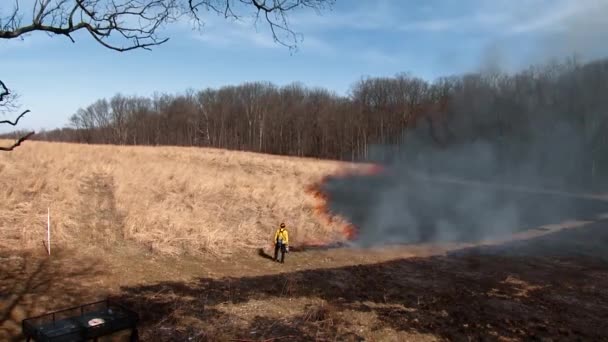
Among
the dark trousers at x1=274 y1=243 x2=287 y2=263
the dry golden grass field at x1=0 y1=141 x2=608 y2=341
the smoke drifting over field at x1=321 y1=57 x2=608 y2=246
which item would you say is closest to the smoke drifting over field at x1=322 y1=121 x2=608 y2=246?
the smoke drifting over field at x1=321 y1=57 x2=608 y2=246

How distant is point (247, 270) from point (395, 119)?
110ft

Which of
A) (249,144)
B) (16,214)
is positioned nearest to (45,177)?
(16,214)

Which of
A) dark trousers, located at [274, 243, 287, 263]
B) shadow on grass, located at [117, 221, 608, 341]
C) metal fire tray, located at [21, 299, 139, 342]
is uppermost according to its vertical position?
metal fire tray, located at [21, 299, 139, 342]

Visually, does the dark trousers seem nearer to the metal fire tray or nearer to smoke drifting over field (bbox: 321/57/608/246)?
smoke drifting over field (bbox: 321/57/608/246)

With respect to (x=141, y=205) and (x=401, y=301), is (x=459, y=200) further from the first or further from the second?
(x=141, y=205)

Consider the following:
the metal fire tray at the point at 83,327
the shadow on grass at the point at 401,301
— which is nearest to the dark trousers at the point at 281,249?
the shadow on grass at the point at 401,301

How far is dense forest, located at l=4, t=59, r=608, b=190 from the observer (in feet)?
62.4

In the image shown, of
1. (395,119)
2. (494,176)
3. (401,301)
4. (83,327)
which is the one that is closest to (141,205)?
(401,301)

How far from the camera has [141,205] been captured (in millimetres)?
15531

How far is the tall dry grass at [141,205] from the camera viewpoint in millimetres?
12836

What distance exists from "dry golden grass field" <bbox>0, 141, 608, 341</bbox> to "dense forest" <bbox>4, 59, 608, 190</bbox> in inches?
181

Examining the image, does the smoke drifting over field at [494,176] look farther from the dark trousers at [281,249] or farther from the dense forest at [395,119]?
the dark trousers at [281,249]

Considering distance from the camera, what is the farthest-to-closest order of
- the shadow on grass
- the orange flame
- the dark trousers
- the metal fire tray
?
the orange flame < the dark trousers < the shadow on grass < the metal fire tray

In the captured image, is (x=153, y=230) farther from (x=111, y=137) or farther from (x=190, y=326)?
(x=111, y=137)
